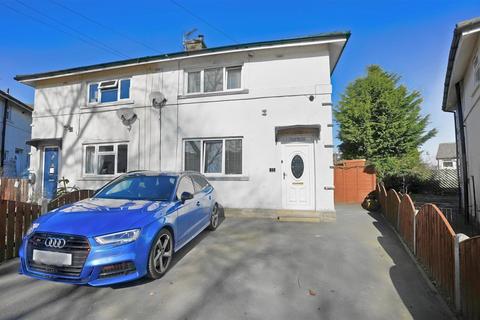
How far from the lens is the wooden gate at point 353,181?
11945 millimetres

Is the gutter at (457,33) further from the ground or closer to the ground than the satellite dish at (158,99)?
further from the ground

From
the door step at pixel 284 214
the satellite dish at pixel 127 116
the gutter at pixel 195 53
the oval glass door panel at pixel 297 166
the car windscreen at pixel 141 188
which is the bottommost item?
the door step at pixel 284 214

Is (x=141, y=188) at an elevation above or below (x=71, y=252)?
above

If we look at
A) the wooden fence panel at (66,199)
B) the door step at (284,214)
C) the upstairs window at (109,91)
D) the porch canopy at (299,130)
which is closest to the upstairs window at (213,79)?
the porch canopy at (299,130)

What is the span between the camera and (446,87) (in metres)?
9.92

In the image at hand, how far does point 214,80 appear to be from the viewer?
984cm

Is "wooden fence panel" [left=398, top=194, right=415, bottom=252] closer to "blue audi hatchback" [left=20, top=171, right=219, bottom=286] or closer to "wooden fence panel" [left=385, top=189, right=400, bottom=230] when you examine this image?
"wooden fence panel" [left=385, top=189, right=400, bottom=230]

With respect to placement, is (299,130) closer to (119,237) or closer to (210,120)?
(210,120)

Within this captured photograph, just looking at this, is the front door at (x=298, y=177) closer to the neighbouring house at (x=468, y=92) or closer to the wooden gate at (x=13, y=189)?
the neighbouring house at (x=468, y=92)

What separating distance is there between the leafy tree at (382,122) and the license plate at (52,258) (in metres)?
16.2

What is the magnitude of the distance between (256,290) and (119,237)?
2.01 m

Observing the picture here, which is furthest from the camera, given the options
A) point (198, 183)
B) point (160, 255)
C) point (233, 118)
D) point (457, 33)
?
point (233, 118)

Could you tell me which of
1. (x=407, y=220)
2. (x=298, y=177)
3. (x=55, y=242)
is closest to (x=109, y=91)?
(x=298, y=177)

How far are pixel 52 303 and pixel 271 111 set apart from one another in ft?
24.4
